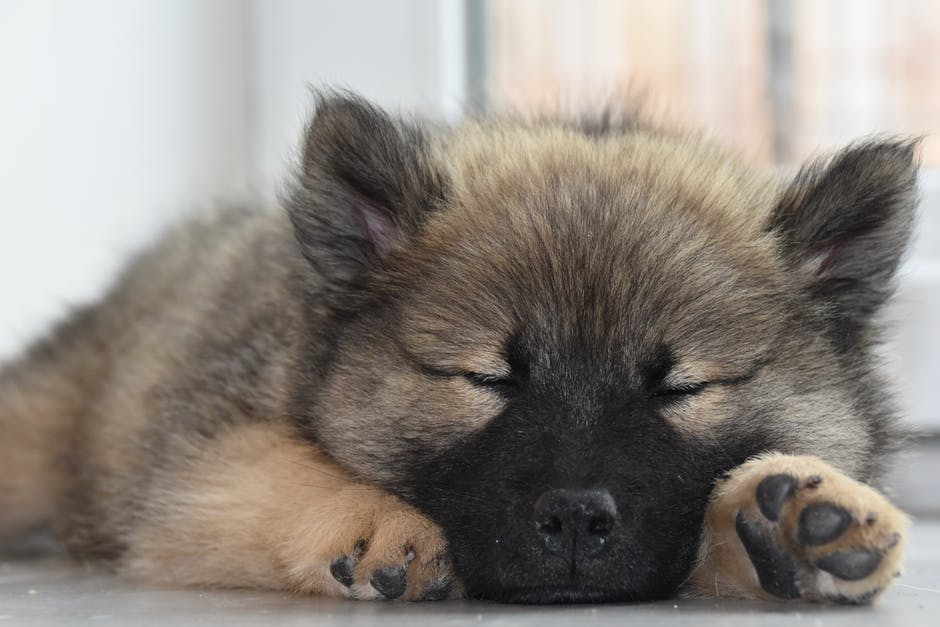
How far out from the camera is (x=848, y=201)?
86.2 inches

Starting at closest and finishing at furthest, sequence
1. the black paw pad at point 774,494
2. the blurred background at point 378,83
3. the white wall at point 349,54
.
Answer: the black paw pad at point 774,494 → the blurred background at point 378,83 → the white wall at point 349,54

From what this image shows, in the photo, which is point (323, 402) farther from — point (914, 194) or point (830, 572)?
point (914, 194)

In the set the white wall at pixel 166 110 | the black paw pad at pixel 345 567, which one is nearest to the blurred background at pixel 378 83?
the white wall at pixel 166 110

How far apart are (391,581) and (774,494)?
1.92 feet

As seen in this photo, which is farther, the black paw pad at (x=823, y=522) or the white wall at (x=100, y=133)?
the white wall at (x=100, y=133)

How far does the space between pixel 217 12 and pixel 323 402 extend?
7.40 ft

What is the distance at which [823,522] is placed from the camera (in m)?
1.77

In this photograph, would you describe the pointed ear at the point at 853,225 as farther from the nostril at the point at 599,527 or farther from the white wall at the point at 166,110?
the white wall at the point at 166,110

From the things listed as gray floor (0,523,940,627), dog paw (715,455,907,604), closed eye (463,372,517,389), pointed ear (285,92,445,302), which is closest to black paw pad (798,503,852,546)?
dog paw (715,455,907,604)

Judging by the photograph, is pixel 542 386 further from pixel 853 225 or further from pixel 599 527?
pixel 853 225

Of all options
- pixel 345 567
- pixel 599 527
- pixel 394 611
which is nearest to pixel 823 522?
pixel 599 527

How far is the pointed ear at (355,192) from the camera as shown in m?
2.23

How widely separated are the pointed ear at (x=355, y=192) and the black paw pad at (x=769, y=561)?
80cm

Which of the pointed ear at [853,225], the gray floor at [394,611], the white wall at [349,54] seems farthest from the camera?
the white wall at [349,54]
